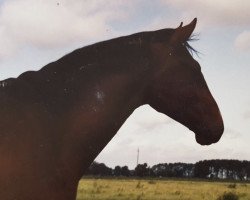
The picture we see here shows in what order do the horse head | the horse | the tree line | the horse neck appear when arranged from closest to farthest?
the horse
the horse neck
the horse head
the tree line

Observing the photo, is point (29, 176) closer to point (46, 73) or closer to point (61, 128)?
point (61, 128)

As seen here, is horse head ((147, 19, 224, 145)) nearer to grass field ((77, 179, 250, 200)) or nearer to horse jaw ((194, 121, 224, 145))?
horse jaw ((194, 121, 224, 145))

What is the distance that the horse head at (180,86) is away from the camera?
439 cm

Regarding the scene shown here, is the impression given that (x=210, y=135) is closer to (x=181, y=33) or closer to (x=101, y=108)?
(x=181, y=33)

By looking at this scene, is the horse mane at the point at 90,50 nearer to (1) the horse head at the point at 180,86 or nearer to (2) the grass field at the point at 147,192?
(1) the horse head at the point at 180,86

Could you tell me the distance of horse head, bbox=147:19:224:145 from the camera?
4387mm

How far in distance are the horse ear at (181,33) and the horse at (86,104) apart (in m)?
0.01

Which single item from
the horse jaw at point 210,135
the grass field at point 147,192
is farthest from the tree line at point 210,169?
the horse jaw at point 210,135

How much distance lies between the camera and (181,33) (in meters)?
4.48

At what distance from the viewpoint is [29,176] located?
348 centimetres

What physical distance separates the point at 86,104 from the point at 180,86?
992mm

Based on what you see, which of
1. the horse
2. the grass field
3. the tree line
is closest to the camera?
the horse

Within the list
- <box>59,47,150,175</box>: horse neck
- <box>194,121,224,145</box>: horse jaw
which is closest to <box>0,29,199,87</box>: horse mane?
<box>59,47,150,175</box>: horse neck

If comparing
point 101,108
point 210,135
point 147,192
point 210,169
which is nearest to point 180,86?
point 210,135
